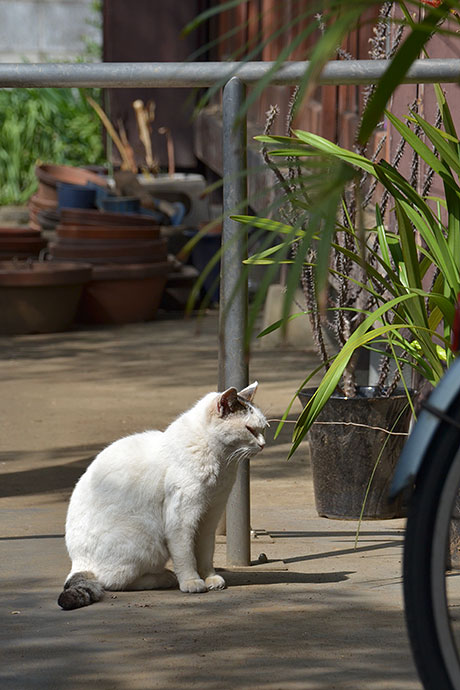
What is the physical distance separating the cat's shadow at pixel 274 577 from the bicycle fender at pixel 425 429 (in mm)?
1418

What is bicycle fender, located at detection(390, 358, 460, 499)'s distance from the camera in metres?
1.65

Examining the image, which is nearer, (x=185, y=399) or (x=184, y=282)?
(x=185, y=399)

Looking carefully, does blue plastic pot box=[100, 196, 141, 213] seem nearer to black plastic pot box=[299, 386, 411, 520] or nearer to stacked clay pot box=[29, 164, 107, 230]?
stacked clay pot box=[29, 164, 107, 230]

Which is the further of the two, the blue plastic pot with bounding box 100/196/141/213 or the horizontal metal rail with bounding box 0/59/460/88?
the blue plastic pot with bounding box 100/196/141/213

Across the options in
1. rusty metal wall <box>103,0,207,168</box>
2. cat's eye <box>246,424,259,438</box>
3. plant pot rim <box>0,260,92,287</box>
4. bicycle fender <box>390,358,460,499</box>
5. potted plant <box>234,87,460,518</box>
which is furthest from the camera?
rusty metal wall <box>103,0,207,168</box>

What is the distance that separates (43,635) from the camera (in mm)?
2598

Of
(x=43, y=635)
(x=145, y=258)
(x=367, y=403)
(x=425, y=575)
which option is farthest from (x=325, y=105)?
(x=425, y=575)

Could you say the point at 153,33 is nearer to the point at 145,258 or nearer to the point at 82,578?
the point at 145,258

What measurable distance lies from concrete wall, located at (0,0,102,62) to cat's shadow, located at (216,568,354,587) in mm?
14467

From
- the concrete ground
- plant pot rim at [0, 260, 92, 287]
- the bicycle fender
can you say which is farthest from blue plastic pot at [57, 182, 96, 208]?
the bicycle fender

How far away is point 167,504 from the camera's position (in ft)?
9.92

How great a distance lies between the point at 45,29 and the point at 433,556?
16.2m

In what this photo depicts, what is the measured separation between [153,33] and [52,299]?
19.7 feet

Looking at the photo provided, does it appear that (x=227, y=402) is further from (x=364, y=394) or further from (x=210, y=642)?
(x=364, y=394)
